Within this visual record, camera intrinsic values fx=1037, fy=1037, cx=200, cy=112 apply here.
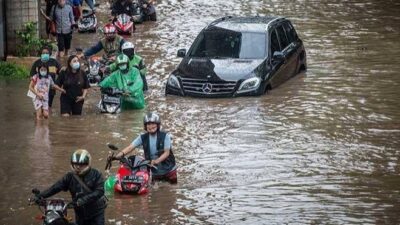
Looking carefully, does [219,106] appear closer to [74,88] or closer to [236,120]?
[236,120]

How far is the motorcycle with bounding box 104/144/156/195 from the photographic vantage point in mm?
14898

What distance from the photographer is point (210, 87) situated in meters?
21.9

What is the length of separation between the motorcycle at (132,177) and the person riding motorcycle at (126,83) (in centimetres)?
565

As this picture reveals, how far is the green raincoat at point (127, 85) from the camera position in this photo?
68.2 ft

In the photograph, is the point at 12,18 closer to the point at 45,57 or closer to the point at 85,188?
the point at 45,57

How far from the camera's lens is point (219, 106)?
69.7 ft

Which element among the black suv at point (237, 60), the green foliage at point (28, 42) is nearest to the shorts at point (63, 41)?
the green foliage at point (28, 42)

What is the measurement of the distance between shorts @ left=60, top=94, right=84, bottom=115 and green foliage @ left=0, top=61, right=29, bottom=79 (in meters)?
4.55

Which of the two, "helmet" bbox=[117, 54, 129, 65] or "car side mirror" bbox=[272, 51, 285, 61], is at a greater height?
"helmet" bbox=[117, 54, 129, 65]

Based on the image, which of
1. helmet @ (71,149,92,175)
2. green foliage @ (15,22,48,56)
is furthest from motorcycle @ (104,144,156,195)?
green foliage @ (15,22,48,56)

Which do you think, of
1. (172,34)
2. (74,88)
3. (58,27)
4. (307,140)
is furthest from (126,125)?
(172,34)

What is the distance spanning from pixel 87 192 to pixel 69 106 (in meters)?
8.49

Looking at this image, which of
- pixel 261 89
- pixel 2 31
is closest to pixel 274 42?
pixel 261 89

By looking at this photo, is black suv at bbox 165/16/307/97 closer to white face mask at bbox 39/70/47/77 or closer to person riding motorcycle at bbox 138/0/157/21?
white face mask at bbox 39/70/47/77
